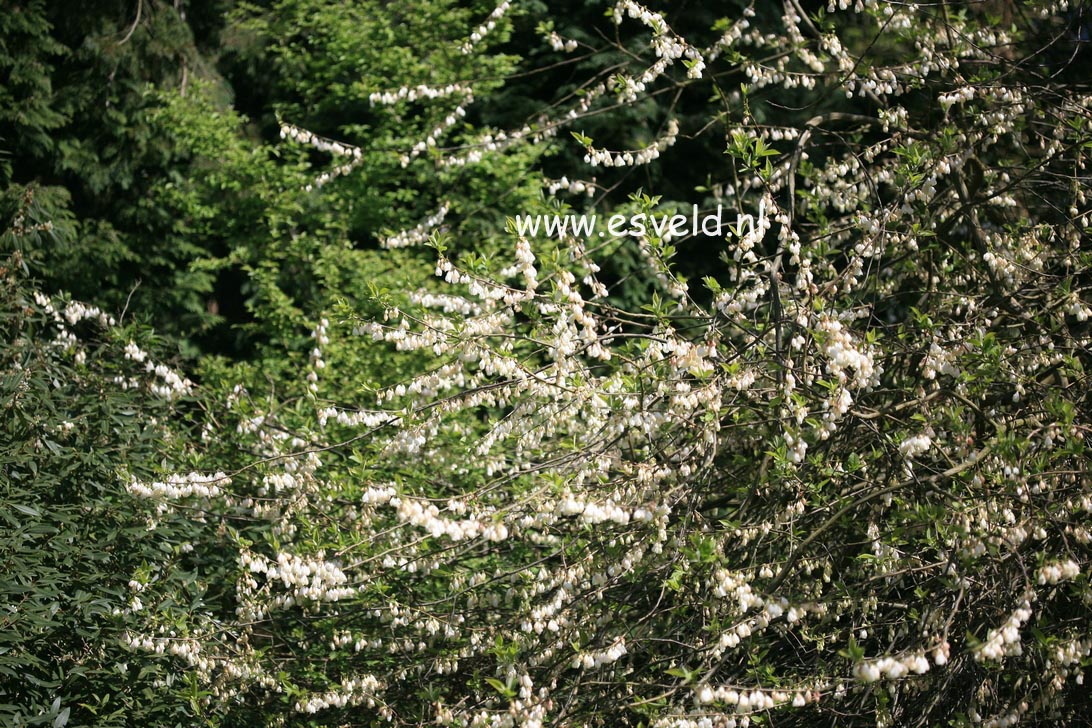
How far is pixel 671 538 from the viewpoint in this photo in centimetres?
289

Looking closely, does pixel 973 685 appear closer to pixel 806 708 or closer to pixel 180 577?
pixel 806 708

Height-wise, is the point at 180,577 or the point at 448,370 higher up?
the point at 448,370

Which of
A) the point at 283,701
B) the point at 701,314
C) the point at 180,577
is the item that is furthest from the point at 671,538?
the point at 180,577

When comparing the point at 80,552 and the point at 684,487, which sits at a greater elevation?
the point at 684,487

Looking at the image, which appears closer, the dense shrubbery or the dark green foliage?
the dense shrubbery

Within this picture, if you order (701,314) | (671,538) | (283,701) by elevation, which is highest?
(701,314)

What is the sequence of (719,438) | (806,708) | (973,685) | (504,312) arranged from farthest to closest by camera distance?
(719,438) → (504,312) → (806,708) → (973,685)

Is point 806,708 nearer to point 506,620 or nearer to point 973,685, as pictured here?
point 973,685

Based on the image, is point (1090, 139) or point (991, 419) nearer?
point (991, 419)

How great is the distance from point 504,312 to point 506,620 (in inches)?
41.4

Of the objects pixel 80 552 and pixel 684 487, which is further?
pixel 80 552

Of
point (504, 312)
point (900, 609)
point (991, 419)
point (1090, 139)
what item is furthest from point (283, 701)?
point (1090, 139)

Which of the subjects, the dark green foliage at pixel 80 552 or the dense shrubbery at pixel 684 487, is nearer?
the dense shrubbery at pixel 684 487

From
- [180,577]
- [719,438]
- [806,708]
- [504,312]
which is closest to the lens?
[806,708]
